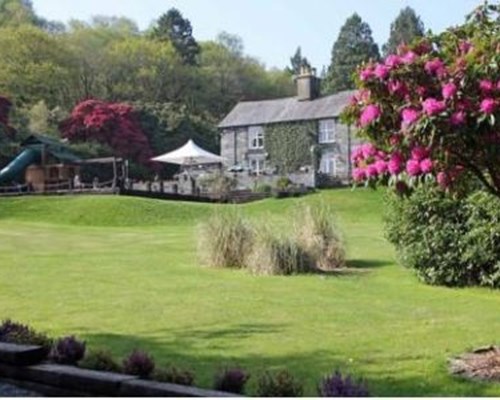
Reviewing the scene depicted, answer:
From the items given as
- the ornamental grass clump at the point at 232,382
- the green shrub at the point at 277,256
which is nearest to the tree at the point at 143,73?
the green shrub at the point at 277,256

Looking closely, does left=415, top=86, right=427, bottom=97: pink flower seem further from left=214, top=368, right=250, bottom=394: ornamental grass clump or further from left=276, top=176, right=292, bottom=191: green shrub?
left=276, top=176, right=292, bottom=191: green shrub

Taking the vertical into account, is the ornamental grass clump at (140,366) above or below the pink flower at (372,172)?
below

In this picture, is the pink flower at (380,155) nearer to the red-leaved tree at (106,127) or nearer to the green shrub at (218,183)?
the green shrub at (218,183)

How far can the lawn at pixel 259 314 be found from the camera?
6633 mm

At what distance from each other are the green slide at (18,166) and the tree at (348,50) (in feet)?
143

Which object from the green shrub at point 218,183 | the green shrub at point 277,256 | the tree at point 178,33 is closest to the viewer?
the green shrub at point 277,256

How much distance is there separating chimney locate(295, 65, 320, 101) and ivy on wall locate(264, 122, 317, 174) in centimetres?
276

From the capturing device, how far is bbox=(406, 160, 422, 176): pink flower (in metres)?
6.14

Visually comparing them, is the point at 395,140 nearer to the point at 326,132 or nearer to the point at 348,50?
the point at 326,132

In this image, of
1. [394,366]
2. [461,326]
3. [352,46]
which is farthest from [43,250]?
[352,46]

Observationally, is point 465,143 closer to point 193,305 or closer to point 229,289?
point 193,305

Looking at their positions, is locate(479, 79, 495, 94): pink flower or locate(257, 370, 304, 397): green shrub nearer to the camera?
locate(257, 370, 304, 397): green shrub

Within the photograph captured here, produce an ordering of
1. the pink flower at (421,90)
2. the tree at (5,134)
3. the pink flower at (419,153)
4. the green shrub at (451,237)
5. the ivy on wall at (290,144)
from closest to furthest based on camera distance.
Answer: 1. the pink flower at (419,153)
2. the pink flower at (421,90)
3. the green shrub at (451,237)
4. the tree at (5,134)
5. the ivy on wall at (290,144)

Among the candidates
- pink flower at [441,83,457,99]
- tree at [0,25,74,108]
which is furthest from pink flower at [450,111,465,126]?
tree at [0,25,74,108]
